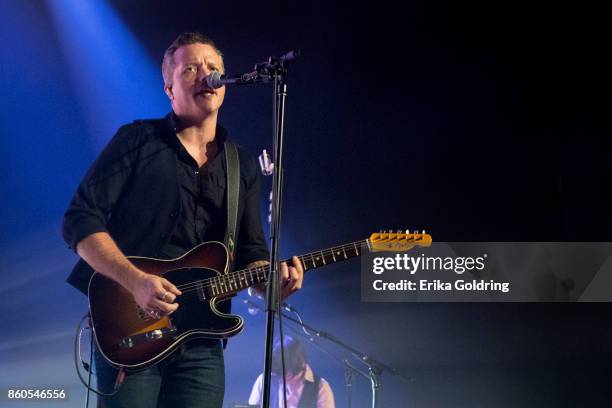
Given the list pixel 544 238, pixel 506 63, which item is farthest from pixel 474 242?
pixel 506 63

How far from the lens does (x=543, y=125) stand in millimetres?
5281

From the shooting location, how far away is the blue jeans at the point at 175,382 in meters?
2.83

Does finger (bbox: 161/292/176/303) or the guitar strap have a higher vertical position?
the guitar strap

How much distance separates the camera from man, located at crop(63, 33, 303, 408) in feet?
9.55

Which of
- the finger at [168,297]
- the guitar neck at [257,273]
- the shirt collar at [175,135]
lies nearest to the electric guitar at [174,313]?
the guitar neck at [257,273]

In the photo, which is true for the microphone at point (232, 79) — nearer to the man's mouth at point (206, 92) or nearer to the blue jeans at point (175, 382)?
the man's mouth at point (206, 92)

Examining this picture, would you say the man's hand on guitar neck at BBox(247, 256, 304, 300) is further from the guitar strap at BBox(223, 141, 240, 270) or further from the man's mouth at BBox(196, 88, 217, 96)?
the man's mouth at BBox(196, 88, 217, 96)

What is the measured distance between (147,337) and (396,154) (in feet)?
9.07

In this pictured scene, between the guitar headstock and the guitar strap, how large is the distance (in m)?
0.62

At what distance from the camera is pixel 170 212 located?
3.14 metres

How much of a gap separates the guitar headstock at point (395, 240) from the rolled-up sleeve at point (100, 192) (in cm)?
111

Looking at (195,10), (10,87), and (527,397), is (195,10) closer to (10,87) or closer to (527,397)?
(10,87)

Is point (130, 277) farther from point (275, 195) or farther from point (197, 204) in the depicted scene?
point (275, 195)

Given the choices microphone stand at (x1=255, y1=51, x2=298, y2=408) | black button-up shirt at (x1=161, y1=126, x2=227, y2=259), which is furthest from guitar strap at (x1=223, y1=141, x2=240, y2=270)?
microphone stand at (x1=255, y1=51, x2=298, y2=408)
